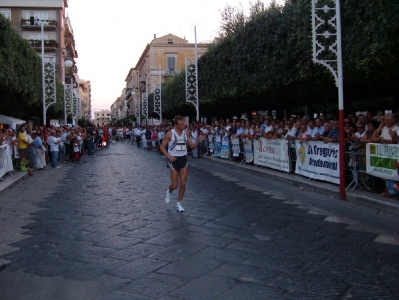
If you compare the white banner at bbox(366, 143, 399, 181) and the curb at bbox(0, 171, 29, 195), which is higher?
the white banner at bbox(366, 143, 399, 181)

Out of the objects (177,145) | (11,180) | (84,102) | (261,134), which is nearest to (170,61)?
(261,134)

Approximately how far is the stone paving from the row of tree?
417 centimetres

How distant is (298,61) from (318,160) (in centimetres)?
548

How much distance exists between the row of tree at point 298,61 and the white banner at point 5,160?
31.6ft

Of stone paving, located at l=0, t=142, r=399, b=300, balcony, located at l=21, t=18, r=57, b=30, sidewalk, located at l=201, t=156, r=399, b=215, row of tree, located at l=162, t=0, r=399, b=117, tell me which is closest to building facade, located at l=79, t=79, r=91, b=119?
balcony, located at l=21, t=18, r=57, b=30

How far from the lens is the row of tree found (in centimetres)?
1202

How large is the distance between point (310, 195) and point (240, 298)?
7.15m

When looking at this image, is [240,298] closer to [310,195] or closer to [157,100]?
[310,195]

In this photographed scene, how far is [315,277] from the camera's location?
5.00m

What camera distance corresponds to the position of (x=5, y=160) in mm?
15125

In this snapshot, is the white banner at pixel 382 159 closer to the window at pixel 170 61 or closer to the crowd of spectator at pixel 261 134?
the crowd of spectator at pixel 261 134

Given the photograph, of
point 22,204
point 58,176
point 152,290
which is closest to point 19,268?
point 152,290

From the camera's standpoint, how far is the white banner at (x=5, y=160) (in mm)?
14500

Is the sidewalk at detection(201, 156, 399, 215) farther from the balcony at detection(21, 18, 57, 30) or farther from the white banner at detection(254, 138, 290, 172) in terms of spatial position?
the balcony at detection(21, 18, 57, 30)
